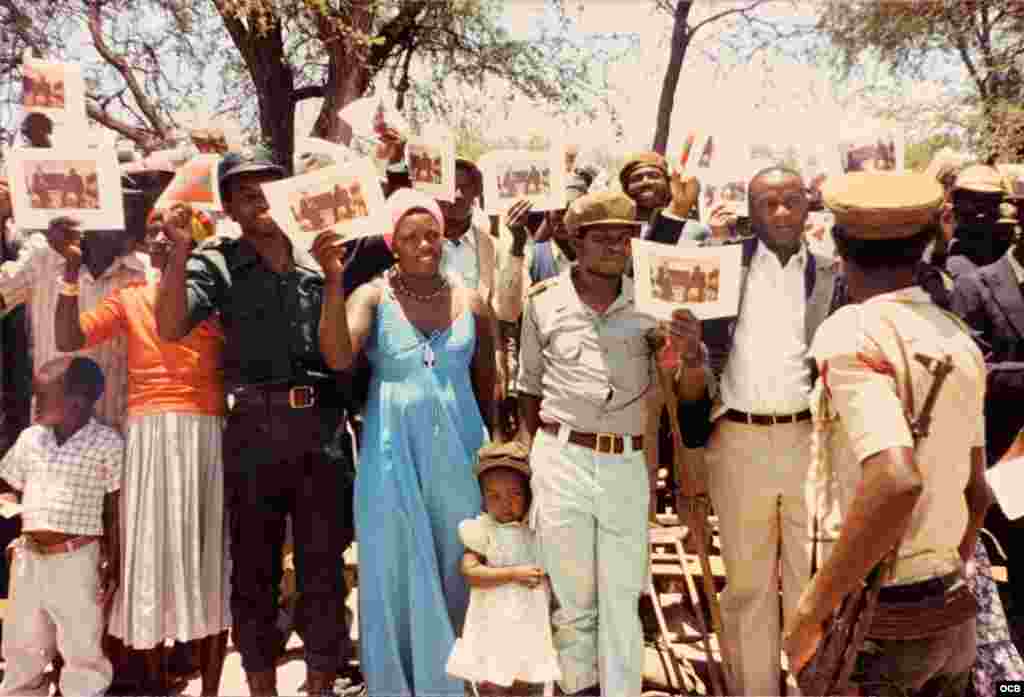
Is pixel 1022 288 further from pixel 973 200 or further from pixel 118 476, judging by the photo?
pixel 118 476

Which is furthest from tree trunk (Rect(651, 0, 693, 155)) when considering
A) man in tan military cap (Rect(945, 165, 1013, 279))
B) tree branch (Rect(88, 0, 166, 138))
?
man in tan military cap (Rect(945, 165, 1013, 279))

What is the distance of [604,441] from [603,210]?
2.84 feet

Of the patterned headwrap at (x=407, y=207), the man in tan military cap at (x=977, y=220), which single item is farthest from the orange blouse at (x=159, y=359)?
the man in tan military cap at (x=977, y=220)

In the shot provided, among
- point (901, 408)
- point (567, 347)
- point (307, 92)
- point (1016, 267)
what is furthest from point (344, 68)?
point (901, 408)

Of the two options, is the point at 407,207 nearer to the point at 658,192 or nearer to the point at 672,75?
the point at 658,192

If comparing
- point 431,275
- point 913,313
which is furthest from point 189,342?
point 913,313

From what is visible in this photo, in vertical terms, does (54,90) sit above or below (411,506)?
above

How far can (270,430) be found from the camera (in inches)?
149

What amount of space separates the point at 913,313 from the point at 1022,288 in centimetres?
240

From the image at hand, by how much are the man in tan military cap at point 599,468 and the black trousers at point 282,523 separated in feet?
2.65

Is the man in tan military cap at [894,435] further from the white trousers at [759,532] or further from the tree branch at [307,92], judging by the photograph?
the tree branch at [307,92]

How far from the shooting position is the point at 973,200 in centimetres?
457

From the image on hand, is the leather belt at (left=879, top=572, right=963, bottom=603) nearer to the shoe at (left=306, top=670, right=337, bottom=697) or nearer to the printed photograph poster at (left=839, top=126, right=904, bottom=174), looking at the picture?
the shoe at (left=306, top=670, right=337, bottom=697)

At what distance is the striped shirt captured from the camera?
4090mm
